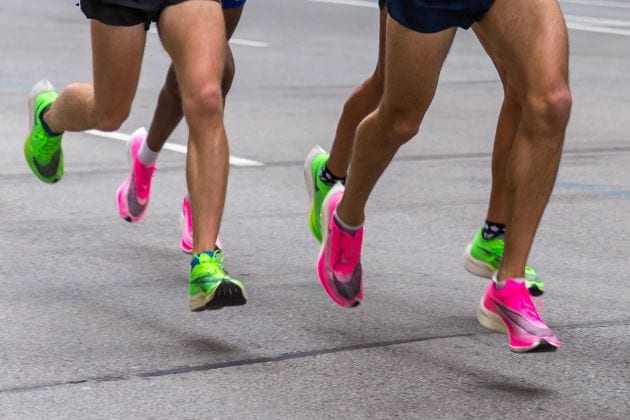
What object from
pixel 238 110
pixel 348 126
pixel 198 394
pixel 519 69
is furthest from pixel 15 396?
pixel 238 110

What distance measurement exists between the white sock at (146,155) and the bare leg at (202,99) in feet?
4.91

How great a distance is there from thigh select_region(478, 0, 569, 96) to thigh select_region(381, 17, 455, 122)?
18 centimetres

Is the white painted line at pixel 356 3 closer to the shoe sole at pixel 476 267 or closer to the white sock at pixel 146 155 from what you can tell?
the white sock at pixel 146 155

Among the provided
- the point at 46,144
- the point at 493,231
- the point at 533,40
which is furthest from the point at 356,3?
the point at 533,40

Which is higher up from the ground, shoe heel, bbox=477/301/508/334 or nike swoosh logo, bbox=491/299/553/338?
nike swoosh logo, bbox=491/299/553/338

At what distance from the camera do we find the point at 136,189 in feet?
23.4

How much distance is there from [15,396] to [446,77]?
959 centimetres

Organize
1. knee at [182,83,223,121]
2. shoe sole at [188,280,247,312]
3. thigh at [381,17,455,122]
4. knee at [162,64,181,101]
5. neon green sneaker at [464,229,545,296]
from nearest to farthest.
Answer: thigh at [381,17,455,122], shoe sole at [188,280,247,312], knee at [182,83,223,121], neon green sneaker at [464,229,545,296], knee at [162,64,181,101]

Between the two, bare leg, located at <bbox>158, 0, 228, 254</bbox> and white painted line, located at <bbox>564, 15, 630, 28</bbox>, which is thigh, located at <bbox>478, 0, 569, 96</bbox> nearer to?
bare leg, located at <bbox>158, 0, 228, 254</bbox>

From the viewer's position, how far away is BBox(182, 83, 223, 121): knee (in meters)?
5.49

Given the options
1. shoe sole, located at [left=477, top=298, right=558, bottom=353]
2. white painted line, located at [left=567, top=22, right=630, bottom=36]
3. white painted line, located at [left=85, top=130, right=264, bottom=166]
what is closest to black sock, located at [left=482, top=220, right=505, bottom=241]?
shoe sole, located at [left=477, top=298, right=558, bottom=353]

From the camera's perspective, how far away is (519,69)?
195 inches

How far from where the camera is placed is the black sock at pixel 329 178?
650 cm

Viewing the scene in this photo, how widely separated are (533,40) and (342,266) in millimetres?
1210
